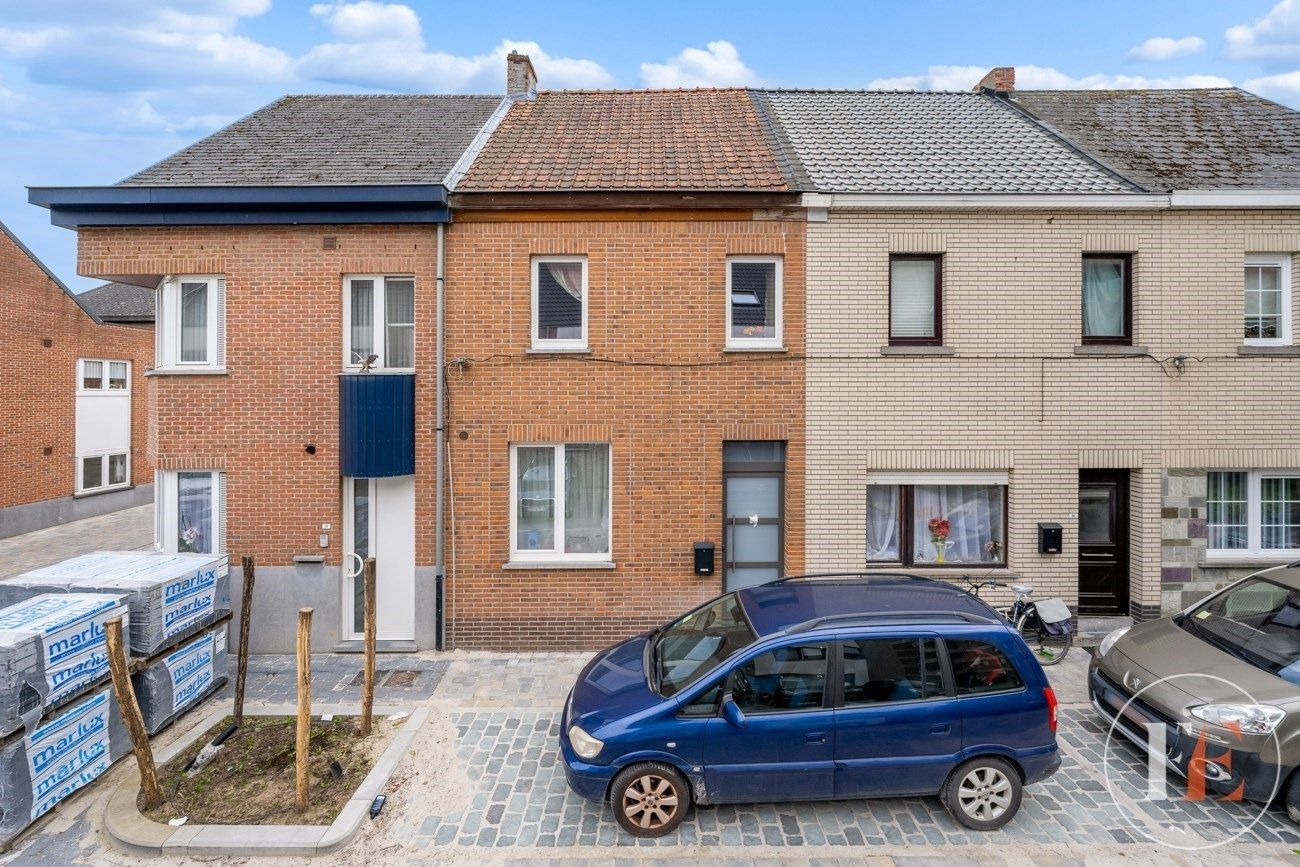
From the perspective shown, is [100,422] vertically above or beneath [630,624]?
above

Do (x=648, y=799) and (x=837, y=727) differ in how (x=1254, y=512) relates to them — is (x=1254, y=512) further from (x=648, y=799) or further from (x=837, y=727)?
(x=648, y=799)

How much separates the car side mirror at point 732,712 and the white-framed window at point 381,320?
6202 millimetres

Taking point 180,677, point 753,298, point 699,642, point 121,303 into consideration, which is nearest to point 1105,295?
point 753,298

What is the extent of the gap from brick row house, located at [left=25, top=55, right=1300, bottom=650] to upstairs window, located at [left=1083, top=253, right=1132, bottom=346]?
0.09m

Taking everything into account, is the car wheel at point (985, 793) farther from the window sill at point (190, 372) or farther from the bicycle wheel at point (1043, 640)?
the window sill at point (190, 372)

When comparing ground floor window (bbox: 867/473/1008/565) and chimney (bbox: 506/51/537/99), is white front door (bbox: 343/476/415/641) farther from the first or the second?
chimney (bbox: 506/51/537/99)

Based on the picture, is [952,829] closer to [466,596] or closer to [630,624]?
[630,624]

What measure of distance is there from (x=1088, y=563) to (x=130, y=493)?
25847 mm

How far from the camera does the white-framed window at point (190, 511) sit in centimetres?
885

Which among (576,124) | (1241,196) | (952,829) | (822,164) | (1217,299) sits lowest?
(952,829)

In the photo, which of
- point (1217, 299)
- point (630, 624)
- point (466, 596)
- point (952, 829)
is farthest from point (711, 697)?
point (1217, 299)

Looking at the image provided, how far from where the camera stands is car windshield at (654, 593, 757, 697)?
5305 mm

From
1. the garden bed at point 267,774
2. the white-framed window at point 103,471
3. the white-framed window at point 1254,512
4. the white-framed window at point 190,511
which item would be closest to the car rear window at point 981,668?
the garden bed at point 267,774

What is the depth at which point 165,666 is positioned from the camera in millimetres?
6570
